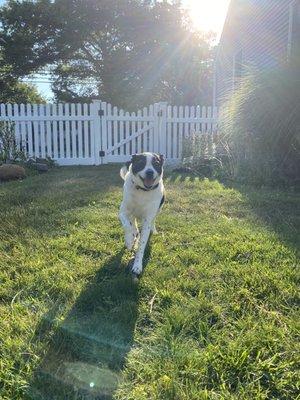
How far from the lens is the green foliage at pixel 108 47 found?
28234 millimetres

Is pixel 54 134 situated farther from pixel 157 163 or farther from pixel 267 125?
pixel 157 163

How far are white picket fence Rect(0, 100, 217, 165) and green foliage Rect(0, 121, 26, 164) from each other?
43 centimetres

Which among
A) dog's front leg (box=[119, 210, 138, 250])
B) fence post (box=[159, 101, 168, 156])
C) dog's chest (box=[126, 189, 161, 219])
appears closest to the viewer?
dog's front leg (box=[119, 210, 138, 250])

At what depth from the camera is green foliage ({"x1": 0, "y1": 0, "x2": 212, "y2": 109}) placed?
28234 mm

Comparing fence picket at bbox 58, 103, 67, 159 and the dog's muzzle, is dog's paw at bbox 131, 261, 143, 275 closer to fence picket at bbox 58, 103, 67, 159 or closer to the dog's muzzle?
the dog's muzzle

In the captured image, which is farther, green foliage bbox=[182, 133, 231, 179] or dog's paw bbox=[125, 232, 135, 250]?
green foliage bbox=[182, 133, 231, 179]

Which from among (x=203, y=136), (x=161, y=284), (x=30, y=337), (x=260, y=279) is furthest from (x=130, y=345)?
(x=203, y=136)

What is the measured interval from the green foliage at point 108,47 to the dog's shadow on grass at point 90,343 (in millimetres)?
27541

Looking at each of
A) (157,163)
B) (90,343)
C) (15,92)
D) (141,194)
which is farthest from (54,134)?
(15,92)

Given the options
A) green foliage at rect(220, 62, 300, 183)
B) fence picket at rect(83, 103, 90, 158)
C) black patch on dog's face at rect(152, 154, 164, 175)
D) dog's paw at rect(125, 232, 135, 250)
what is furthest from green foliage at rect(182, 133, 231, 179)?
dog's paw at rect(125, 232, 135, 250)

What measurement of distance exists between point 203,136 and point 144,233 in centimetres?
704

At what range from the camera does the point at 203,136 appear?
34.6 feet

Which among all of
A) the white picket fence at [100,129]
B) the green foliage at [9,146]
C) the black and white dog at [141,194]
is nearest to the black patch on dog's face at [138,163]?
the black and white dog at [141,194]

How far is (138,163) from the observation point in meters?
4.08
